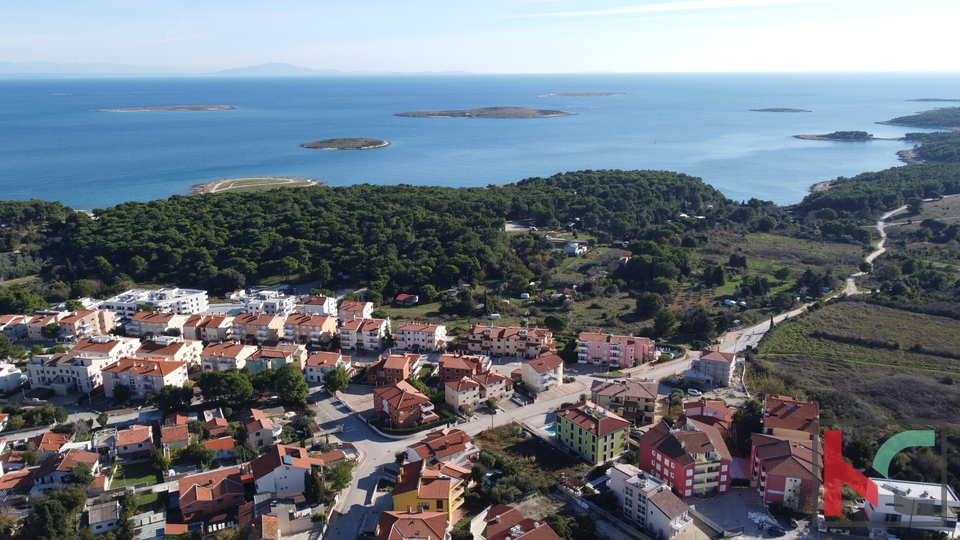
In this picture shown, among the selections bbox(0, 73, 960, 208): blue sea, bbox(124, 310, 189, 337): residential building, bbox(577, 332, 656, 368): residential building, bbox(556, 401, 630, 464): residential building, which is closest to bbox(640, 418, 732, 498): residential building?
bbox(556, 401, 630, 464): residential building

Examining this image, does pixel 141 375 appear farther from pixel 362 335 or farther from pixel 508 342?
pixel 508 342

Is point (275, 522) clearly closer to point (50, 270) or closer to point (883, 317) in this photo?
point (883, 317)

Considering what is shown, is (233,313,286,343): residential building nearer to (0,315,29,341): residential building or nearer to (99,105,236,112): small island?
(0,315,29,341): residential building

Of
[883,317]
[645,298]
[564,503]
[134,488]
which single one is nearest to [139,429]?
[134,488]

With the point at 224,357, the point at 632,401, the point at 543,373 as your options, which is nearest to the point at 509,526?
the point at 632,401

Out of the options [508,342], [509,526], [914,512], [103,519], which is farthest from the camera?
[508,342]

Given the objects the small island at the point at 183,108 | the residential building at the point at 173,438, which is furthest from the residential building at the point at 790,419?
the small island at the point at 183,108

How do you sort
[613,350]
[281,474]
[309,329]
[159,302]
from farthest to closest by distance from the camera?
[159,302] → [309,329] → [613,350] → [281,474]
